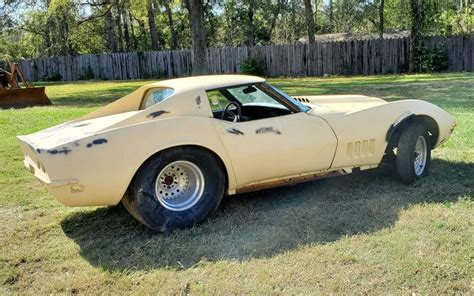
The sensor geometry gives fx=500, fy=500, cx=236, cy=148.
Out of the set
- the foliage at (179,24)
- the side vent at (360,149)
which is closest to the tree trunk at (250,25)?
the foliage at (179,24)

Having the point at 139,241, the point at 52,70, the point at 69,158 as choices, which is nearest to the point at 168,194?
the point at 139,241

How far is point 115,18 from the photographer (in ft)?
145

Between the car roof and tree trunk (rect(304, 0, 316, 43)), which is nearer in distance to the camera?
the car roof

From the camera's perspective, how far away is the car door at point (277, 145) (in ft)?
14.9

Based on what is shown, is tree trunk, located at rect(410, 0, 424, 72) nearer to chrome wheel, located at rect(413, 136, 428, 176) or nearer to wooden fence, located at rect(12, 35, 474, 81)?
wooden fence, located at rect(12, 35, 474, 81)

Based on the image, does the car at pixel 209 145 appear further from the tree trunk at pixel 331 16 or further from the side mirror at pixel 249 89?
the tree trunk at pixel 331 16

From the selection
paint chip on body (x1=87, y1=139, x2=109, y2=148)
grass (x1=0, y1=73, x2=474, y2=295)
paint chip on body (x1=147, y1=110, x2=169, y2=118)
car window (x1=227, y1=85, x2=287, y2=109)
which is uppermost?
car window (x1=227, y1=85, x2=287, y2=109)

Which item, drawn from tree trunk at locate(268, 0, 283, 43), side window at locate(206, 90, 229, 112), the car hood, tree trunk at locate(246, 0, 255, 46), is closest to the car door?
the car hood

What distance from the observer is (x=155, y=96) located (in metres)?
5.09

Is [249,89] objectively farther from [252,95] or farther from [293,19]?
[293,19]

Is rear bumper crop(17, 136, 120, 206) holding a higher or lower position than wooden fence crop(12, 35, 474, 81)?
lower

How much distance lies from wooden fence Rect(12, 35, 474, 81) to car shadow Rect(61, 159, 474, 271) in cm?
2015

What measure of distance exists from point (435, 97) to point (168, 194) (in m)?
10.2

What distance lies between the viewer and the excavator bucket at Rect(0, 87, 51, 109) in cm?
1467
